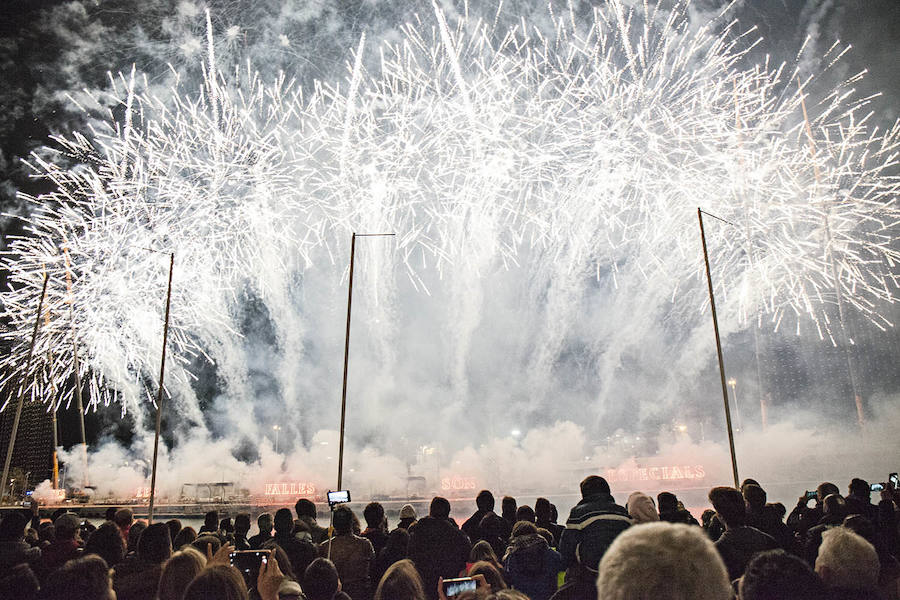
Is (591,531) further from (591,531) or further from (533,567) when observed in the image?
(533,567)

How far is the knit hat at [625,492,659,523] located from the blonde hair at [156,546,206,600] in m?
4.60

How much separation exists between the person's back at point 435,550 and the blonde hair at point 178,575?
3634mm

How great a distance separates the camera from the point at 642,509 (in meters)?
7.34

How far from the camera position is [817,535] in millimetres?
7754

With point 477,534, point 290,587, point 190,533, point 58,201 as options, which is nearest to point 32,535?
point 190,533

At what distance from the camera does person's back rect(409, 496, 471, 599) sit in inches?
320

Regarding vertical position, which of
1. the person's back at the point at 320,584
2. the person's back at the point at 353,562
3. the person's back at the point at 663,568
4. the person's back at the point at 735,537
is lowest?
the person's back at the point at 353,562

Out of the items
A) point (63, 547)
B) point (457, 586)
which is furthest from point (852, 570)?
point (63, 547)

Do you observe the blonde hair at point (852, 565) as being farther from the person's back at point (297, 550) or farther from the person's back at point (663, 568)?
the person's back at point (297, 550)

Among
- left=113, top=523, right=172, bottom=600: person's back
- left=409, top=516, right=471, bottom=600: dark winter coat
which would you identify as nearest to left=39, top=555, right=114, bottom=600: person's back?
left=113, top=523, right=172, bottom=600: person's back

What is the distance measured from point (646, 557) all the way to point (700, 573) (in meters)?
0.21

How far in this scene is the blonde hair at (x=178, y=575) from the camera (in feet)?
16.2

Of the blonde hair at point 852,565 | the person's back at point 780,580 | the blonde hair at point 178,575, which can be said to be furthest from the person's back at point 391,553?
the person's back at point 780,580

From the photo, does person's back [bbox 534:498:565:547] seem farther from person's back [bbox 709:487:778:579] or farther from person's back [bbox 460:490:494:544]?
person's back [bbox 709:487:778:579]
